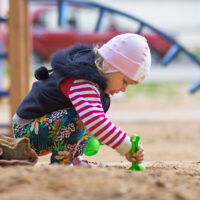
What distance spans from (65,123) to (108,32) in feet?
38.0

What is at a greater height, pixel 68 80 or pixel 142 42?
pixel 142 42

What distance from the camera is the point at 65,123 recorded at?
259 cm

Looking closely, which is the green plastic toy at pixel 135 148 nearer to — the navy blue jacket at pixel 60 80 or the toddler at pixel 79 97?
the toddler at pixel 79 97

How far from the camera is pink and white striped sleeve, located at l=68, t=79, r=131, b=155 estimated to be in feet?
7.71

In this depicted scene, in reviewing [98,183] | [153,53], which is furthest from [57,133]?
[153,53]

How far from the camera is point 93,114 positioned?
2342 millimetres

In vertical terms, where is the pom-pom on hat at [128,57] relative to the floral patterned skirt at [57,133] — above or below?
above

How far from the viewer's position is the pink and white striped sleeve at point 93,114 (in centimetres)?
235

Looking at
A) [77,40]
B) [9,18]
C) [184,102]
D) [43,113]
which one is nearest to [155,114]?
[184,102]

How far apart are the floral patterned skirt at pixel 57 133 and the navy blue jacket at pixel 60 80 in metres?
0.05

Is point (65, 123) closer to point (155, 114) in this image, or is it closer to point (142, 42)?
point (142, 42)

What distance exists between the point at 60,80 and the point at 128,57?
1.25 feet

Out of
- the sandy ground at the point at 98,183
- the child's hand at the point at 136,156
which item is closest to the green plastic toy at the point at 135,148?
the child's hand at the point at 136,156

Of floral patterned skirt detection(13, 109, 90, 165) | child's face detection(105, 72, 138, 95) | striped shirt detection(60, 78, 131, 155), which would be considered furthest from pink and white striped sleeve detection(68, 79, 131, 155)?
floral patterned skirt detection(13, 109, 90, 165)
